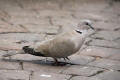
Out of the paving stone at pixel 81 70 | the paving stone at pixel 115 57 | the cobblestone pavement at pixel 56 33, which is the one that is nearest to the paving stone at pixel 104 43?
the cobblestone pavement at pixel 56 33

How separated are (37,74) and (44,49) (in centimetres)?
42

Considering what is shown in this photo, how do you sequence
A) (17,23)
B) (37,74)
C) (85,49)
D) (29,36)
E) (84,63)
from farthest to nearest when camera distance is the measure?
(17,23)
(29,36)
(85,49)
(84,63)
(37,74)

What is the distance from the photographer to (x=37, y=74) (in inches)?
267

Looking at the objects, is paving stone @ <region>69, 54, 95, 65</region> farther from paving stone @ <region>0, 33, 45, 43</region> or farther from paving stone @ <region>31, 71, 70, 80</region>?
paving stone @ <region>0, 33, 45, 43</region>

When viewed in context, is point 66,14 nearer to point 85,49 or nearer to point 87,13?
point 87,13

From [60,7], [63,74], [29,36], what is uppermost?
[60,7]

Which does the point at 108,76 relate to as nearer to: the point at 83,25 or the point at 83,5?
the point at 83,25

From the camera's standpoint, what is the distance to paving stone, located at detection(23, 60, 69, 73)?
701 cm

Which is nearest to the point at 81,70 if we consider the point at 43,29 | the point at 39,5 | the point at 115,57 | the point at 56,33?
the point at 115,57

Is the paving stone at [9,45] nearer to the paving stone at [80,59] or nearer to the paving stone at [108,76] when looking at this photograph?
the paving stone at [80,59]

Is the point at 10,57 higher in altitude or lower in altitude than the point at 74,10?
lower

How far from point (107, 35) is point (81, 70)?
2.31 meters

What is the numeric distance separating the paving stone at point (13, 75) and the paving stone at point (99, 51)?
1.53 m

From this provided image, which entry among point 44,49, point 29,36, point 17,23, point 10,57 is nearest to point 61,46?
point 44,49
